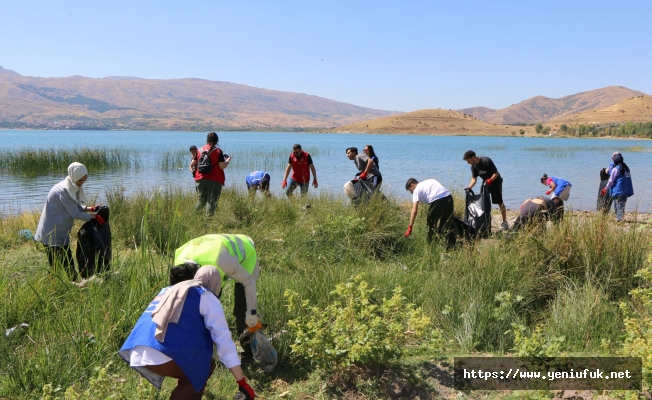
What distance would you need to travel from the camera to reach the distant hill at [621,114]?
108875mm

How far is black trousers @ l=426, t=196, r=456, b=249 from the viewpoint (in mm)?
6758

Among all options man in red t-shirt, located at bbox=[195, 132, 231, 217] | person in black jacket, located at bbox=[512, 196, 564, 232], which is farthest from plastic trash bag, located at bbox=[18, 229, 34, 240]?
person in black jacket, located at bbox=[512, 196, 564, 232]

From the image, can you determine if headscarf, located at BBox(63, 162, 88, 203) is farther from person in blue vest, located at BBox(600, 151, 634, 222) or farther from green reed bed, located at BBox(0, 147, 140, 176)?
green reed bed, located at BBox(0, 147, 140, 176)

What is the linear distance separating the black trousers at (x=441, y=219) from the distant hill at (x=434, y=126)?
323 ft

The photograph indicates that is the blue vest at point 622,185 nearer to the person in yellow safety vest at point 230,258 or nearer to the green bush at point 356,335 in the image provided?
the green bush at point 356,335

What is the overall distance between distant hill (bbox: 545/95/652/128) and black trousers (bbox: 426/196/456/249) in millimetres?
108087

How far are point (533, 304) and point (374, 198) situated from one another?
3288mm

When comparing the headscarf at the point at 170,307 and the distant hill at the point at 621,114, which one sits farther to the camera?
the distant hill at the point at 621,114

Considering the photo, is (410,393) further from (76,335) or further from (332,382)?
(76,335)

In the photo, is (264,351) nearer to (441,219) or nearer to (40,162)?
(441,219)

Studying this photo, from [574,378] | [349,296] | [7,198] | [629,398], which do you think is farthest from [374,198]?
[7,198]

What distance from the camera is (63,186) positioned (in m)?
5.21

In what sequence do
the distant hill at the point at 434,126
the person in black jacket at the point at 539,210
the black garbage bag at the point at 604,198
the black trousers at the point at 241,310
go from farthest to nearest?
the distant hill at the point at 434,126
the black garbage bag at the point at 604,198
the person in black jacket at the point at 539,210
the black trousers at the point at 241,310

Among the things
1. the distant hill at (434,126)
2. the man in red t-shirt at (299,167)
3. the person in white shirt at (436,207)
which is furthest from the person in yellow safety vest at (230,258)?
the distant hill at (434,126)
